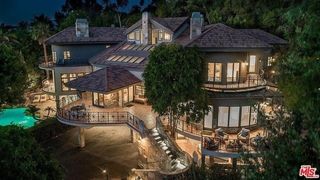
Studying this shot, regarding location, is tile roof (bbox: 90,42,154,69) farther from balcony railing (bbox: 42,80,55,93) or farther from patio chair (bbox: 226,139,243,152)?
patio chair (bbox: 226,139,243,152)

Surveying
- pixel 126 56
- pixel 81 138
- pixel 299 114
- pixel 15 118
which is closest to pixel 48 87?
pixel 15 118

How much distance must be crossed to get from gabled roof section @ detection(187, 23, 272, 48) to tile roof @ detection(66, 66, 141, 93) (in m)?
8.48

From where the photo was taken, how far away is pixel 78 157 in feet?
88.8

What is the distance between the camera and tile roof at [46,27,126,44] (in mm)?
36438

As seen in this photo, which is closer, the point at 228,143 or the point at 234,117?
the point at 228,143

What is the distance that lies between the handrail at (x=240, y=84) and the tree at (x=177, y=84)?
244cm

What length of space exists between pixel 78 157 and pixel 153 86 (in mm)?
10539

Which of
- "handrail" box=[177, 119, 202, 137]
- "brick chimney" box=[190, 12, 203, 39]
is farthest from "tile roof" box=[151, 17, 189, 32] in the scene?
"handrail" box=[177, 119, 202, 137]

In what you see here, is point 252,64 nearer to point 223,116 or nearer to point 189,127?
point 223,116

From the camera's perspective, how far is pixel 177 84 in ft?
70.0

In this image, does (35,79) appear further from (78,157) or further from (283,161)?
(283,161)

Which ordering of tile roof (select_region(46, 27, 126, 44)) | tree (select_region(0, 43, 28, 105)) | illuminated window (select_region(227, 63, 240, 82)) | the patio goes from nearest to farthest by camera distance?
illuminated window (select_region(227, 63, 240, 82)), tree (select_region(0, 43, 28, 105)), the patio, tile roof (select_region(46, 27, 126, 44))

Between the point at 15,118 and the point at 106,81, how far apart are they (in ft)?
59.4

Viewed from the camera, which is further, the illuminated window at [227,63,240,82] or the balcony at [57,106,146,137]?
the balcony at [57,106,146,137]
